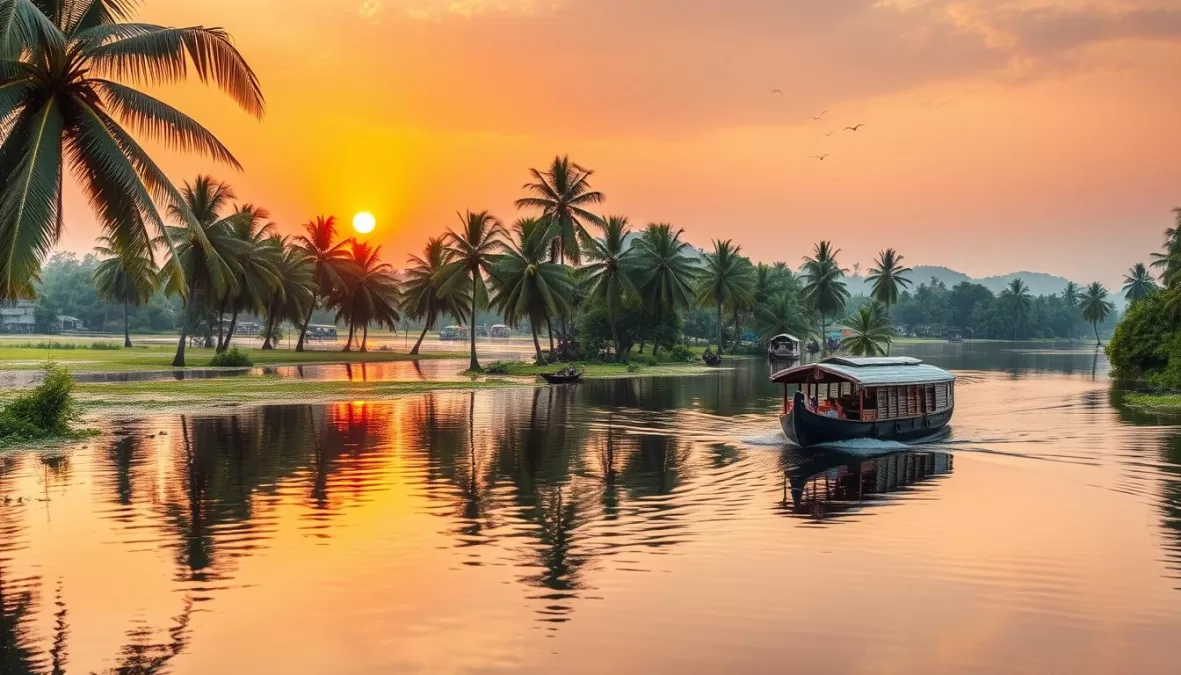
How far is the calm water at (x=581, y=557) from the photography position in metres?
11.8

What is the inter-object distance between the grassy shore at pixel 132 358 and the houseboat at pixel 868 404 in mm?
38323

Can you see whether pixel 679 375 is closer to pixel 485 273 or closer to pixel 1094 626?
pixel 485 273

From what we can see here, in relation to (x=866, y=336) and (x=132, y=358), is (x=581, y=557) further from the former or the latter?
(x=866, y=336)

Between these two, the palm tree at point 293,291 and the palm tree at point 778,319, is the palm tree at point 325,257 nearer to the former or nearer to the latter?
A: the palm tree at point 293,291

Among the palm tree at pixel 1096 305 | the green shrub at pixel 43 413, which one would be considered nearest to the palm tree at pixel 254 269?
the green shrub at pixel 43 413

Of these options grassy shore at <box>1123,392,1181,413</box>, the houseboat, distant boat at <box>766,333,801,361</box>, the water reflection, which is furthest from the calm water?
distant boat at <box>766,333,801,361</box>

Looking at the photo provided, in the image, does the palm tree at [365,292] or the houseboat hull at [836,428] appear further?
the palm tree at [365,292]

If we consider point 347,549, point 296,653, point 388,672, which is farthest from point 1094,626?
point 347,549

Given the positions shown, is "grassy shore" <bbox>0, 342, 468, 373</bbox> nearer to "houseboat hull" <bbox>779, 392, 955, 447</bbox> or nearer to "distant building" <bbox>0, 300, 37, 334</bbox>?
"houseboat hull" <bbox>779, 392, 955, 447</bbox>

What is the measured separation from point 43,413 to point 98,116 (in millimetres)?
11999

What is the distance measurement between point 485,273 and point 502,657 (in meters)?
63.7

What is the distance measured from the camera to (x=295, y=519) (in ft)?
62.3

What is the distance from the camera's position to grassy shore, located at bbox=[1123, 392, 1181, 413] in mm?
44844

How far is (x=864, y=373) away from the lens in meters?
33.3
